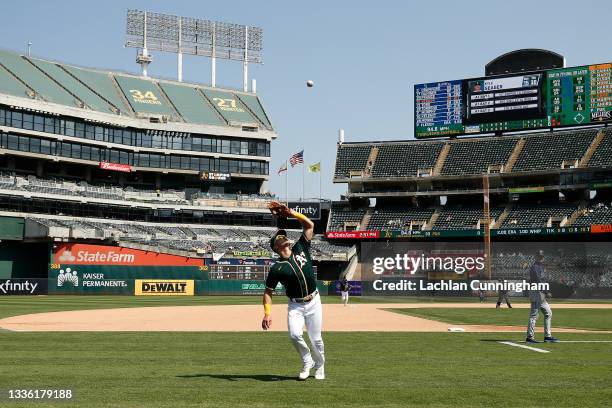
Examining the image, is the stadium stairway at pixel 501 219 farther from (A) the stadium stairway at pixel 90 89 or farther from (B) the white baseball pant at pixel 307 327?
(B) the white baseball pant at pixel 307 327

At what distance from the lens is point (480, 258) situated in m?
62.2

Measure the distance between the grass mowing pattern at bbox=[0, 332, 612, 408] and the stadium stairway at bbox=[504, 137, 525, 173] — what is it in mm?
62307

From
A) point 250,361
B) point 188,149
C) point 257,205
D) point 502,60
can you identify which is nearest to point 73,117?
point 188,149

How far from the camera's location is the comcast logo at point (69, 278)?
61625mm

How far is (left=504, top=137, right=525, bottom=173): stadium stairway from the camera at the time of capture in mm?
79625

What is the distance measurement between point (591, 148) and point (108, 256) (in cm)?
4744

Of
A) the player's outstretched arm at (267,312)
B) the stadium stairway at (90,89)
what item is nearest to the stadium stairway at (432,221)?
the stadium stairway at (90,89)

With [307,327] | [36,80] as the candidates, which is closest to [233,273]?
[36,80]

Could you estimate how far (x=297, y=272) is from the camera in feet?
39.4

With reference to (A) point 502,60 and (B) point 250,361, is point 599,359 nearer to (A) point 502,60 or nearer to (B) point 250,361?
(B) point 250,361

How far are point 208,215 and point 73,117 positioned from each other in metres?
18.8

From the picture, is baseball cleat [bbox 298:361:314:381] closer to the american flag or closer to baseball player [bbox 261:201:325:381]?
baseball player [bbox 261:201:325:381]

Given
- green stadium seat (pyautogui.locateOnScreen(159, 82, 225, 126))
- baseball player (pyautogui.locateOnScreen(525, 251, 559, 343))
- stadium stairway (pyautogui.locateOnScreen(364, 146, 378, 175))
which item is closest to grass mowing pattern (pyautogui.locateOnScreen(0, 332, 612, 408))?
baseball player (pyautogui.locateOnScreen(525, 251, 559, 343))

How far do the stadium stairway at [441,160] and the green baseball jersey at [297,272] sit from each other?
72761 millimetres
